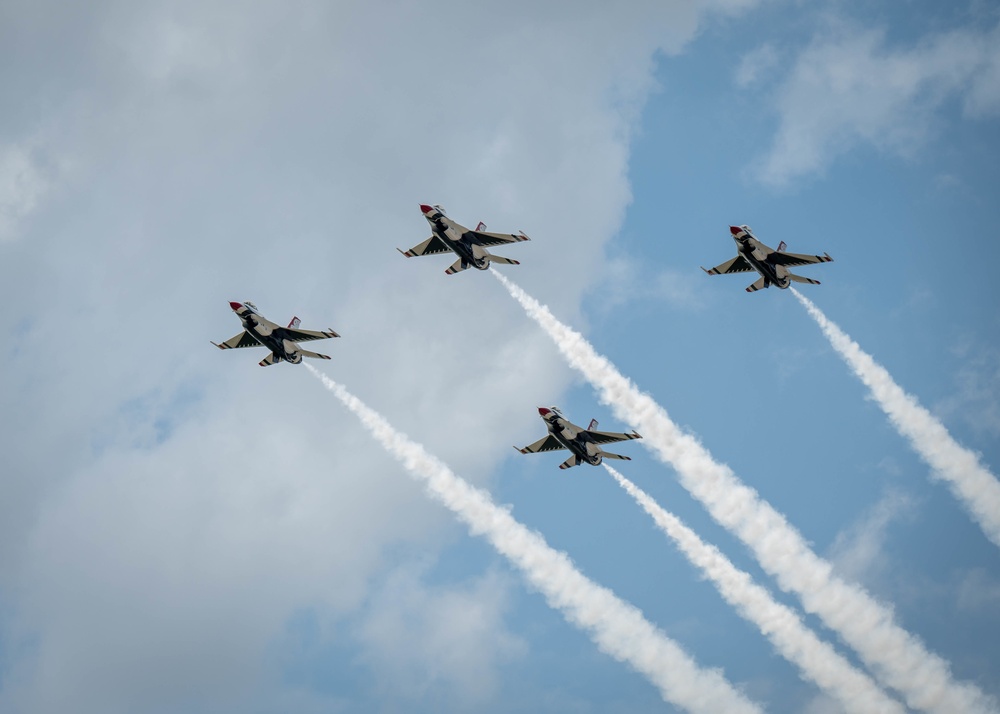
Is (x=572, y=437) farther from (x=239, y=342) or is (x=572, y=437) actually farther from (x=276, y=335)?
(x=239, y=342)

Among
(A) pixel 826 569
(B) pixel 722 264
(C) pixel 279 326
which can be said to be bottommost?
(C) pixel 279 326

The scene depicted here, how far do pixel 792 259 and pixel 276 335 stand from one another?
52113 mm

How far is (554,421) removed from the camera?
136 meters

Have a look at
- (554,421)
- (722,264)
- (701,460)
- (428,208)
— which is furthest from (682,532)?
(428,208)

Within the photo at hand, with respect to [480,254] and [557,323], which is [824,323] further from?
[480,254]

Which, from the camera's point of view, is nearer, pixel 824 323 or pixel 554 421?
pixel 554 421

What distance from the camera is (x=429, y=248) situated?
477ft

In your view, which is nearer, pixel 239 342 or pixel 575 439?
pixel 575 439

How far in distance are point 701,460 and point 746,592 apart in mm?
14004

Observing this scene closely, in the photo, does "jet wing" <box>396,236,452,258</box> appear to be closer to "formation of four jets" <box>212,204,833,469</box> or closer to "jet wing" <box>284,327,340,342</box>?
"formation of four jets" <box>212,204,833,469</box>

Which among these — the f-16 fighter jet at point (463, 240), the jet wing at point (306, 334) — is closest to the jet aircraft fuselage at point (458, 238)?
the f-16 fighter jet at point (463, 240)

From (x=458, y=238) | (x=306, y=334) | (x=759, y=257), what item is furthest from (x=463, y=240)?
(x=759, y=257)

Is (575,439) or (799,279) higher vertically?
(799,279)

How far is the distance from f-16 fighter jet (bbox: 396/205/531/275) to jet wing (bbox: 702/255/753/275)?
798 inches
